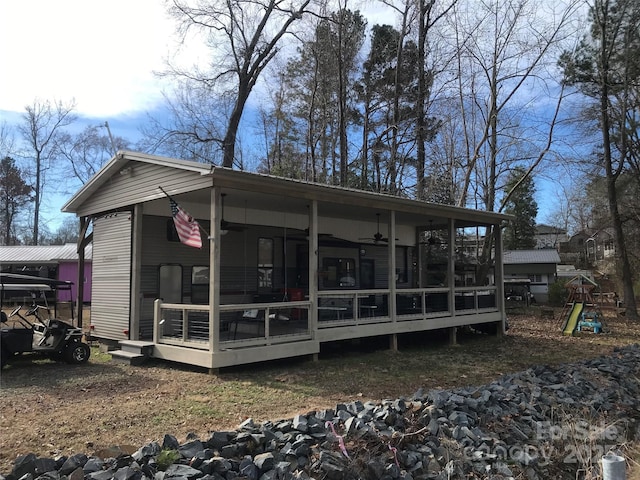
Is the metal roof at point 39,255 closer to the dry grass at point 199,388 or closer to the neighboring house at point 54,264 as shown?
the neighboring house at point 54,264

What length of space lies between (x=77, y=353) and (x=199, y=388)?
3176mm

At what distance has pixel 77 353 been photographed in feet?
29.8

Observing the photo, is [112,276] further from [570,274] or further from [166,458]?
[570,274]

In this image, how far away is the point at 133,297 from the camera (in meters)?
10.4

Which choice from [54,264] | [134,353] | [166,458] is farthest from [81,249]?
[54,264]

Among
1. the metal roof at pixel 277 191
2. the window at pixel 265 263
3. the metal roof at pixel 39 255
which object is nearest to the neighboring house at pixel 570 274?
the metal roof at pixel 277 191

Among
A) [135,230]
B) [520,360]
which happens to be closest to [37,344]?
[135,230]

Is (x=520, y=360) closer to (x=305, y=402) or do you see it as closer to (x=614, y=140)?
(x=305, y=402)

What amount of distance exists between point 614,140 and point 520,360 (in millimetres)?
15389

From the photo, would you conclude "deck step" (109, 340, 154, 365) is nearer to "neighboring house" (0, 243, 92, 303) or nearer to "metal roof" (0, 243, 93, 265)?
"neighboring house" (0, 243, 92, 303)

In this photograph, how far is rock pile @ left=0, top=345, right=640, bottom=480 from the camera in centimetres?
398

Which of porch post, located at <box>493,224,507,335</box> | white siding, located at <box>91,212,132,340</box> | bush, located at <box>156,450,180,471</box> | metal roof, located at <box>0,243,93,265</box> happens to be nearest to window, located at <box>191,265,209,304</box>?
white siding, located at <box>91,212,132,340</box>

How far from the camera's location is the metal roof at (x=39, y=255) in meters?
25.4

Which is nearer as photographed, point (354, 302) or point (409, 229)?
point (354, 302)
